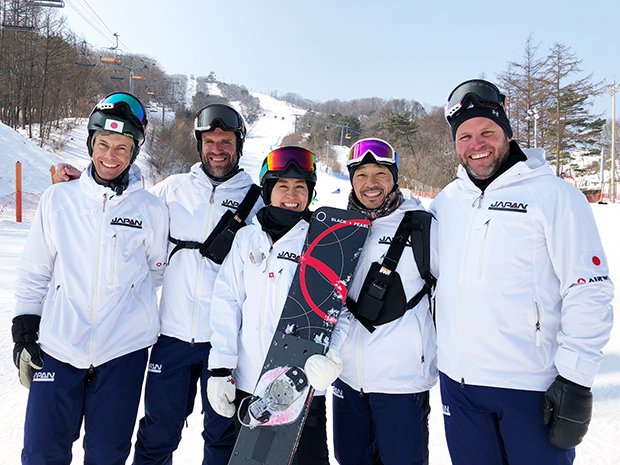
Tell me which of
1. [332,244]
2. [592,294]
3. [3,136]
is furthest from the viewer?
[3,136]

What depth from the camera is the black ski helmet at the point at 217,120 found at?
2.65m

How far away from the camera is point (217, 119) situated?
2650mm

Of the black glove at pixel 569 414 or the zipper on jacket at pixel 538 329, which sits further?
the zipper on jacket at pixel 538 329

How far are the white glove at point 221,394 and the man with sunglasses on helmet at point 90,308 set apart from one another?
45 cm

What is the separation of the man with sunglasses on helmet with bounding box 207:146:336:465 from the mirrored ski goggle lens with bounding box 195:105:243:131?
1.73 ft

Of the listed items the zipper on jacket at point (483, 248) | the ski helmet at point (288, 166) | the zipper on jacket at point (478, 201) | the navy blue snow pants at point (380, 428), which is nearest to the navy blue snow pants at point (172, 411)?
the navy blue snow pants at point (380, 428)

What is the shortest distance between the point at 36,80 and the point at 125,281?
32812mm

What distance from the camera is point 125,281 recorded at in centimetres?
223

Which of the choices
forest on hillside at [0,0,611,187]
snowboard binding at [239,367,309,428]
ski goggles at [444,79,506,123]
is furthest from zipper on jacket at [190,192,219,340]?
forest on hillside at [0,0,611,187]

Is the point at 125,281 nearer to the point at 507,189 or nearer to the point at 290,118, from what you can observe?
the point at 507,189

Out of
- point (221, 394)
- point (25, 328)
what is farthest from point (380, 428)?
point (25, 328)

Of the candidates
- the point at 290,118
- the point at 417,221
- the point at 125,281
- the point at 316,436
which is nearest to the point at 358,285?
the point at 417,221

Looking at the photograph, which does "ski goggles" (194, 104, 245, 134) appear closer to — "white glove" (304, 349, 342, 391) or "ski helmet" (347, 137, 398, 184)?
"ski helmet" (347, 137, 398, 184)

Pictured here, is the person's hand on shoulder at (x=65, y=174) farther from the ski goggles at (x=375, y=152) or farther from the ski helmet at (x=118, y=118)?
the ski goggles at (x=375, y=152)
